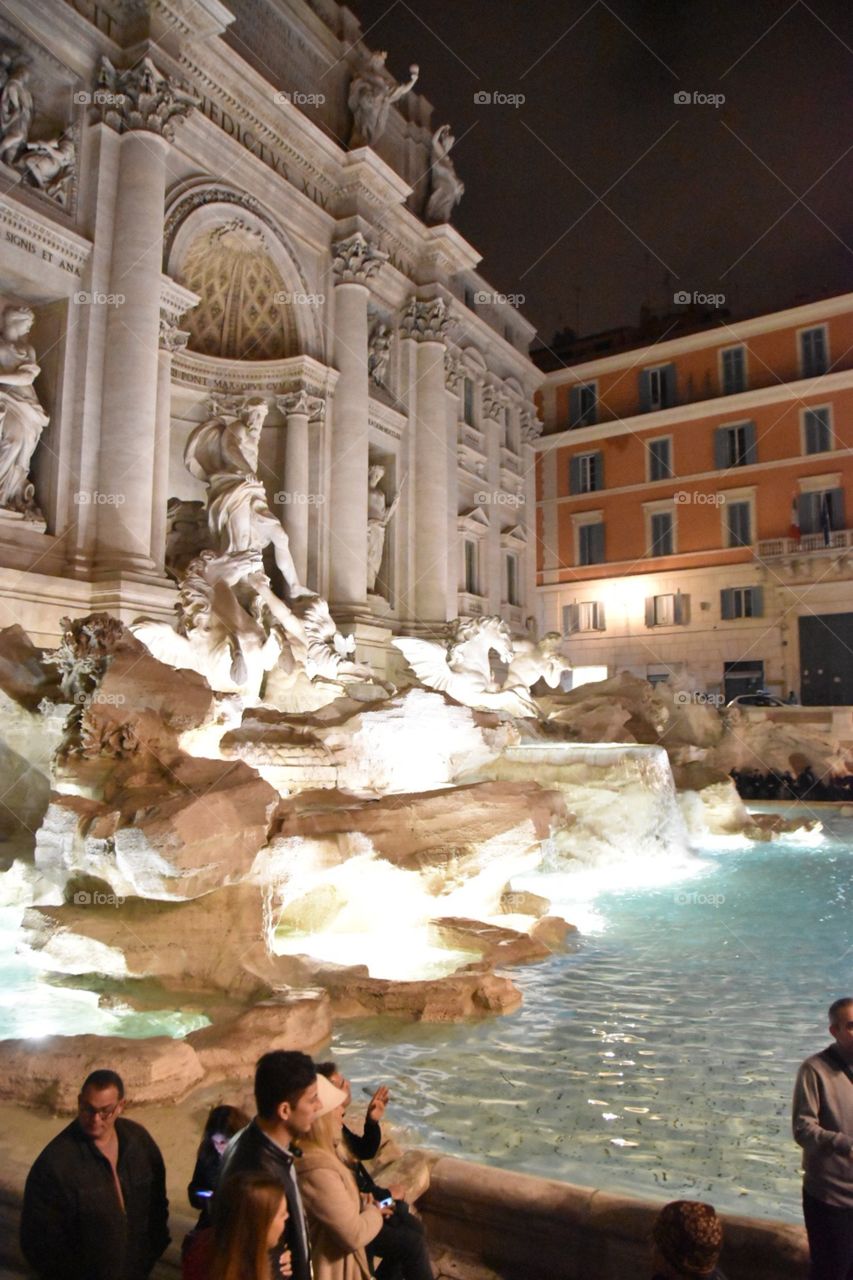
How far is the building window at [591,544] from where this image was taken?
1059 inches

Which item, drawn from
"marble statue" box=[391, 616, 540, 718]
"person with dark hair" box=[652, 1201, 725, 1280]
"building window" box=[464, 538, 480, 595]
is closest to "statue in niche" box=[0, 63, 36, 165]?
"marble statue" box=[391, 616, 540, 718]

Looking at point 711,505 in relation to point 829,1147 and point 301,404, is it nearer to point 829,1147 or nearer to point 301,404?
point 301,404

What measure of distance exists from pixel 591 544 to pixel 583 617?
7.29 ft

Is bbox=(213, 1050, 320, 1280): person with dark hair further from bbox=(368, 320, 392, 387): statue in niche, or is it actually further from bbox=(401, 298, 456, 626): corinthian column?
bbox=(368, 320, 392, 387): statue in niche

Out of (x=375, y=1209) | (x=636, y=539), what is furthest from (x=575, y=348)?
(x=375, y=1209)

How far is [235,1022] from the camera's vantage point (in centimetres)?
391

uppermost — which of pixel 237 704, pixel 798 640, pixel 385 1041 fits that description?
pixel 798 640

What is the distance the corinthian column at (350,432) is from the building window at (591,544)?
12.7m

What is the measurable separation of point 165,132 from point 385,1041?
1138 centimetres

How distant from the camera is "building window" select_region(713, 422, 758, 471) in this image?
24.8 m

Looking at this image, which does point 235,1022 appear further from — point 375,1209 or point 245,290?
point 245,290

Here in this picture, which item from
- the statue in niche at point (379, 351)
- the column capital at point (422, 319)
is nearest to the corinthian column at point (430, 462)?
the column capital at point (422, 319)

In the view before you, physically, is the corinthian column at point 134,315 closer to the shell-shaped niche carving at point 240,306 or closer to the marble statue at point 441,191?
the shell-shaped niche carving at point 240,306

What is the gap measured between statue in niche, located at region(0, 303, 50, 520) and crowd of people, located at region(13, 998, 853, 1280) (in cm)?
931
